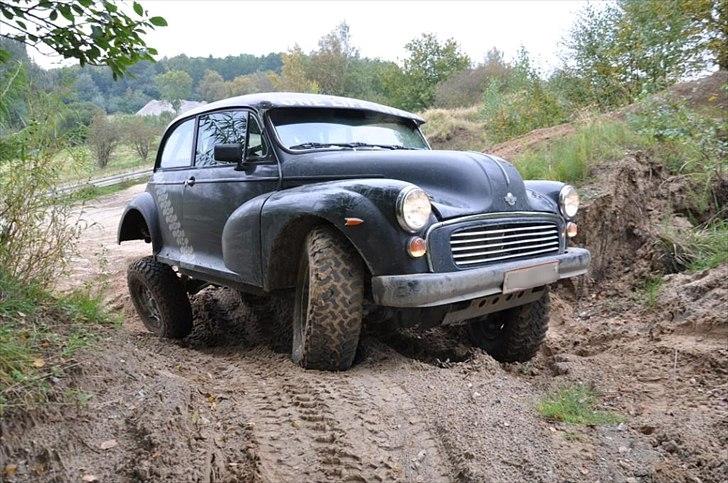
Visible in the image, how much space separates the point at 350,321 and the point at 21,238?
1.96 m

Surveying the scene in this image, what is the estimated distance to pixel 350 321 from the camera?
3.12 meters

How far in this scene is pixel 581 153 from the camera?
6.56 meters

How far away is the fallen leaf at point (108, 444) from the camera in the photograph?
7.22 feet

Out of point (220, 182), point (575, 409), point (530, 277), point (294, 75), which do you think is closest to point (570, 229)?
point (530, 277)

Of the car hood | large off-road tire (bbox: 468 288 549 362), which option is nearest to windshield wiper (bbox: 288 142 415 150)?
the car hood

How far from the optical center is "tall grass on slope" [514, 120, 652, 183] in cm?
649

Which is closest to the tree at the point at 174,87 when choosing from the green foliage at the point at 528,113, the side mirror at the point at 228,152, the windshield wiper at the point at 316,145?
the green foliage at the point at 528,113

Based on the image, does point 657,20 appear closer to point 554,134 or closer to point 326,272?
point 554,134

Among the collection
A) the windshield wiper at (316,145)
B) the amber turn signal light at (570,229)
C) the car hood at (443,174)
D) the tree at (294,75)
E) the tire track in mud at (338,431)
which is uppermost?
the tree at (294,75)

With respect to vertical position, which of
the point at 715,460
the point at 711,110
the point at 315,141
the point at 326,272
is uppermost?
the point at 711,110

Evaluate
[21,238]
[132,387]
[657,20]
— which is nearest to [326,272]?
[132,387]

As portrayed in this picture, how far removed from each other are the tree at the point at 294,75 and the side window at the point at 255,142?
3222 cm

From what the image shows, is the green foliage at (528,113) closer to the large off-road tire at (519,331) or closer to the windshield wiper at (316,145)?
the large off-road tire at (519,331)

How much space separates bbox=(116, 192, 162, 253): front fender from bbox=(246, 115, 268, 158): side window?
1.64 meters
